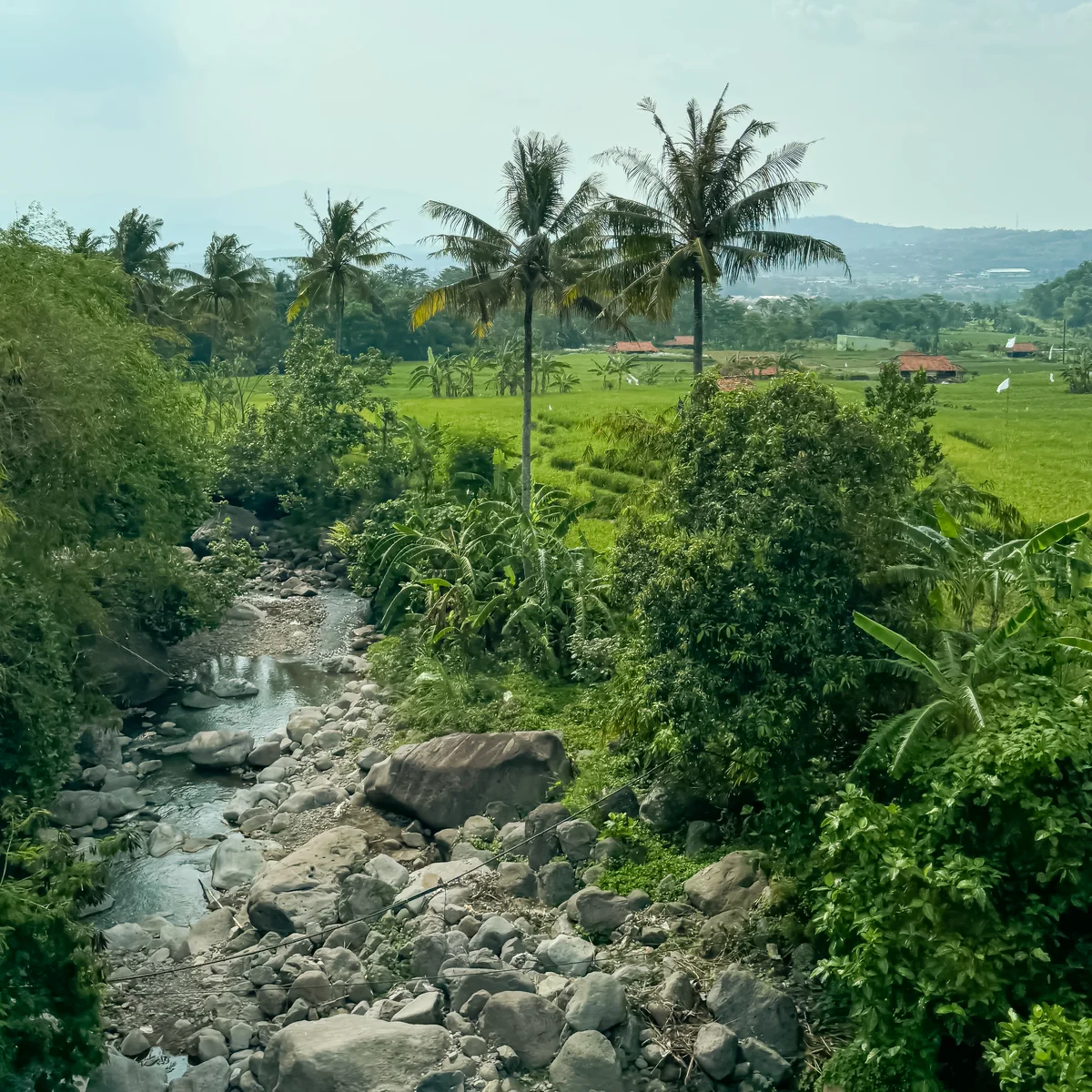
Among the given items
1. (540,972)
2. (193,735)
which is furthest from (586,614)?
(540,972)

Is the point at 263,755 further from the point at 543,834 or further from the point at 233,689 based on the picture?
the point at 543,834

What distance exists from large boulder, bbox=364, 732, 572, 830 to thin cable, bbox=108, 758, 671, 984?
0.99 metres

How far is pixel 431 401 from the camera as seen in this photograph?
50.5m

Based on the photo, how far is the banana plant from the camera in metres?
9.02

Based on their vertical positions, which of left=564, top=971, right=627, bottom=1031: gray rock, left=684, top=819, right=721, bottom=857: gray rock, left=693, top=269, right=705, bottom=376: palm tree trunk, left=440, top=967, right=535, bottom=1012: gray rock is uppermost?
left=693, top=269, right=705, bottom=376: palm tree trunk

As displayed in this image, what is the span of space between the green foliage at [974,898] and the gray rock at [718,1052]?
125cm

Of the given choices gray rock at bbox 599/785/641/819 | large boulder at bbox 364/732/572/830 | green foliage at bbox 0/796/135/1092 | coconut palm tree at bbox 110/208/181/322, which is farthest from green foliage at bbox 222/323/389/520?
green foliage at bbox 0/796/135/1092

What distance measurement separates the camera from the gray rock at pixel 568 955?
34.1 ft

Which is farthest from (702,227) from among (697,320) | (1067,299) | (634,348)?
(1067,299)

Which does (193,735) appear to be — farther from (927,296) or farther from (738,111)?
(927,296)

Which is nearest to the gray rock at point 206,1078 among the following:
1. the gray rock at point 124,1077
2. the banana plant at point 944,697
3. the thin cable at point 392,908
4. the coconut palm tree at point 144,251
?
the gray rock at point 124,1077

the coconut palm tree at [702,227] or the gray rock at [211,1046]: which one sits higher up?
the coconut palm tree at [702,227]

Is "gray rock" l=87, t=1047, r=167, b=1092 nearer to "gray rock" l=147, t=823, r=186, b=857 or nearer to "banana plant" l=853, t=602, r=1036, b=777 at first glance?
"gray rock" l=147, t=823, r=186, b=857

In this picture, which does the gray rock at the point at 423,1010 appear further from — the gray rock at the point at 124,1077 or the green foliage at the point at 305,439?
the green foliage at the point at 305,439
